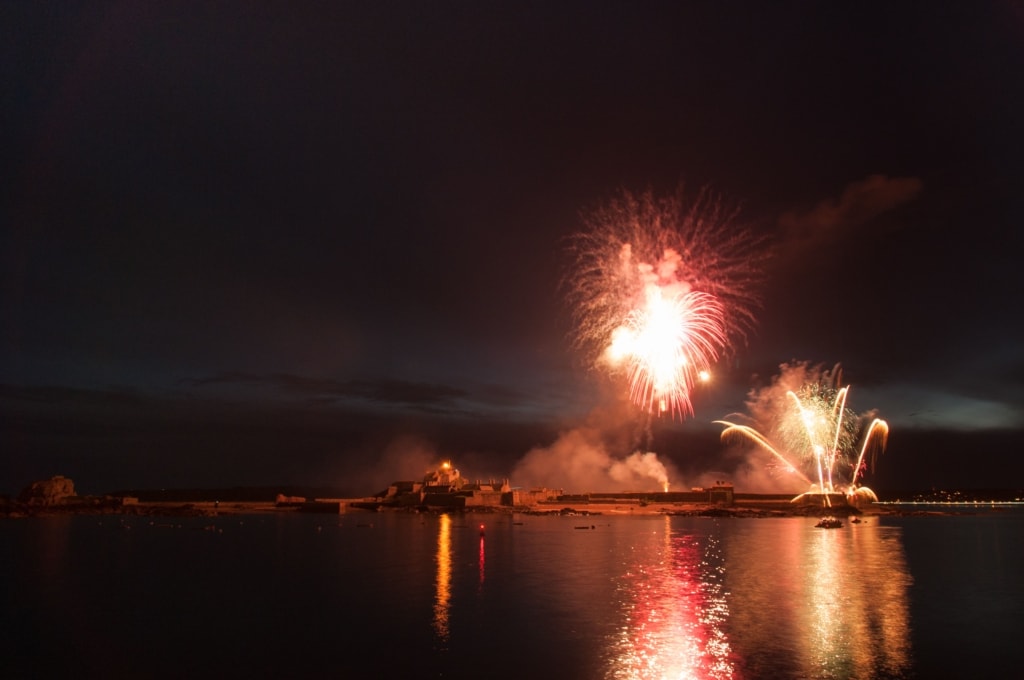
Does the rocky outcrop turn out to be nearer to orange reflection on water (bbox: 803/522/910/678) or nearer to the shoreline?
the shoreline

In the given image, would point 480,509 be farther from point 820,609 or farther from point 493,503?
point 820,609

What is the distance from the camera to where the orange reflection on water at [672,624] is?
2330cm

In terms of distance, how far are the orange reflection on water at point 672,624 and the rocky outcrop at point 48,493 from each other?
147m

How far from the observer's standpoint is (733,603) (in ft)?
114

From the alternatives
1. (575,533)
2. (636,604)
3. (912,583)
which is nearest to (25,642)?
(636,604)

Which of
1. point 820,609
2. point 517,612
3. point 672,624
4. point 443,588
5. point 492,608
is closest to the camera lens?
point 672,624

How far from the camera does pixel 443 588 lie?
1581 inches

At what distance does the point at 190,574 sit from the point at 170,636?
72.1ft

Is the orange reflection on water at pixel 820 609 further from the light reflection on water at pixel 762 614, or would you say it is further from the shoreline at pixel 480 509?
the shoreline at pixel 480 509

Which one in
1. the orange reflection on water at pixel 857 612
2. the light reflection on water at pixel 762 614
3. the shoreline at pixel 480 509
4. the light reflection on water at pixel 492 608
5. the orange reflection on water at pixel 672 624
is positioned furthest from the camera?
the shoreline at pixel 480 509

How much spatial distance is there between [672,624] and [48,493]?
532 feet

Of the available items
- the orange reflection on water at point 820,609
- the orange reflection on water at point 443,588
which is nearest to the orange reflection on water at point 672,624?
the orange reflection on water at point 820,609

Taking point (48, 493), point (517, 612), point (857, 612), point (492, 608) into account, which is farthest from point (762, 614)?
point (48, 493)

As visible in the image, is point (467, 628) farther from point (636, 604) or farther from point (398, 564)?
point (398, 564)
